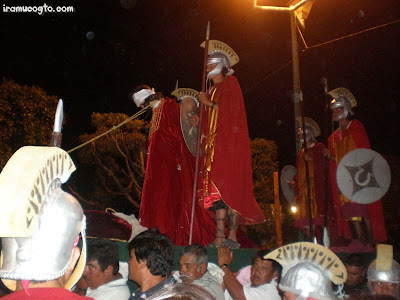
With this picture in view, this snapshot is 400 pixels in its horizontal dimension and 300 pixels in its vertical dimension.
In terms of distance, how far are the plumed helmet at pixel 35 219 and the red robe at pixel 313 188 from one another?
6.05 m

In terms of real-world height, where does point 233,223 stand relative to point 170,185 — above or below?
below

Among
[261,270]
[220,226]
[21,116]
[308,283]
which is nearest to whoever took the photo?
[308,283]

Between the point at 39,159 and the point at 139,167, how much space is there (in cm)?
1804

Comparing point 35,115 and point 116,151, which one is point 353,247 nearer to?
point 35,115

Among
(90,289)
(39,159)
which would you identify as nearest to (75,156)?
(90,289)

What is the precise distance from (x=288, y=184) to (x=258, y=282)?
14.6 ft

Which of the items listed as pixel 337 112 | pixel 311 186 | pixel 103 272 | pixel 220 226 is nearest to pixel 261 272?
pixel 220 226

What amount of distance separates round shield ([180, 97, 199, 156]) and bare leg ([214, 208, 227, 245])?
36.1 inches

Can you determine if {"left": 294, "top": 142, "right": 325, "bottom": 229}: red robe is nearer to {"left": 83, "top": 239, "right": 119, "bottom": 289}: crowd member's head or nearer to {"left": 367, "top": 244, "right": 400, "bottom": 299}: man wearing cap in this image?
{"left": 367, "top": 244, "right": 400, "bottom": 299}: man wearing cap

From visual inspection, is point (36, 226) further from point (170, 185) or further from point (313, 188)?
point (313, 188)

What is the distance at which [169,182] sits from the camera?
6375 millimetres

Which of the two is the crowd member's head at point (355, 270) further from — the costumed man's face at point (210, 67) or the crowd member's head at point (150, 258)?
the costumed man's face at point (210, 67)

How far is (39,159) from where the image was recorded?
1939 millimetres

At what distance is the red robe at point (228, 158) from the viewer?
5574 mm
